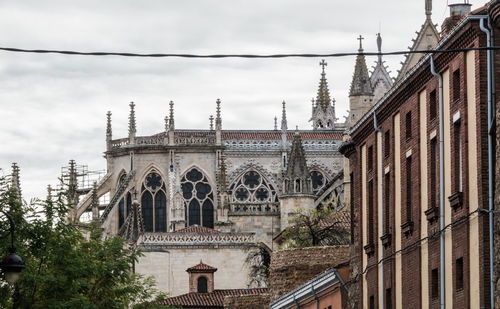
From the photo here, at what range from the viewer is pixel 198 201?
443 feet

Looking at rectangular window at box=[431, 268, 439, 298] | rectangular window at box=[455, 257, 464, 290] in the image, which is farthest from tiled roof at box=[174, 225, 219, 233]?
rectangular window at box=[455, 257, 464, 290]

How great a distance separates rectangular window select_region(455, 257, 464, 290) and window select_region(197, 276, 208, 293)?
74813 millimetres

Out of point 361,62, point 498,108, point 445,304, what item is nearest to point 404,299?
point 445,304

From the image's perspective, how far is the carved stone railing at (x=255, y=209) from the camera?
424 feet

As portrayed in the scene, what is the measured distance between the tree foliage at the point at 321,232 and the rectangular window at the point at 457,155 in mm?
43715

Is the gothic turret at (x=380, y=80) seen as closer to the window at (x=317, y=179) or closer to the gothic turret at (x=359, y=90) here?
the gothic turret at (x=359, y=90)

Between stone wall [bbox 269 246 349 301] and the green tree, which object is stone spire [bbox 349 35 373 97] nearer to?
stone wall [bbox 269 246 349 301]

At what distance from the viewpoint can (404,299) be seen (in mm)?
48281

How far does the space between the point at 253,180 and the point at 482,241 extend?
97.7m

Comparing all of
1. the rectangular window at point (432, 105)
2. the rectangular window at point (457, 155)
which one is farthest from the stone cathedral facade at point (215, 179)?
the rectangular window at point (457, 155)

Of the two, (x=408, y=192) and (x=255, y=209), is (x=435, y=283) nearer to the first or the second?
(x=408, y=192)

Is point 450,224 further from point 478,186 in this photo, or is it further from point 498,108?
point 498,108

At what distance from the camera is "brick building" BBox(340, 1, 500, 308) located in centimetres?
3978

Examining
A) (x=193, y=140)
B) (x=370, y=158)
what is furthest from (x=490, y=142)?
(x=193, y=140)
